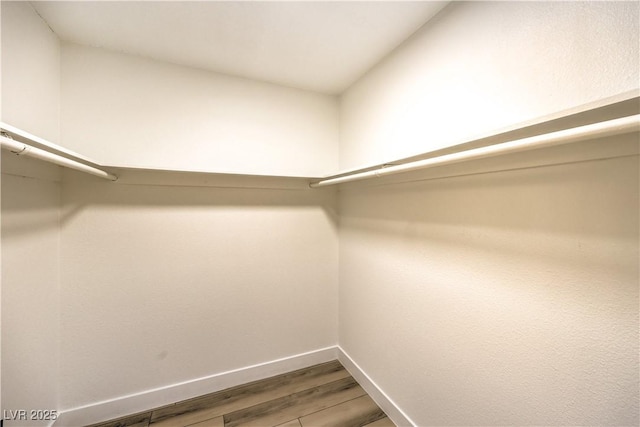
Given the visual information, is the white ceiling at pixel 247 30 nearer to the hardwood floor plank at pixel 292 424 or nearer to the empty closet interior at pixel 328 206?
the empty closet interior at pixel 328 206

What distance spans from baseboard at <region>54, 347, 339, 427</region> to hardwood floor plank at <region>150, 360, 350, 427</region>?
4 centimetres

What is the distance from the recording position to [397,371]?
1.42 m

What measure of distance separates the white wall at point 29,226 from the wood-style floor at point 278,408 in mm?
598

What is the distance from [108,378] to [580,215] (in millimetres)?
2519

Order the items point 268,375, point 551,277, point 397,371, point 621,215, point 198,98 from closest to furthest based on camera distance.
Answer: point 621,215, point 551,277, point 397,371, point 198,98, point 268,375

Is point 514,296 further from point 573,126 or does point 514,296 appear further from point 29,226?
point 29,226

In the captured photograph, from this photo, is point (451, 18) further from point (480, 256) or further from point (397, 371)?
point (397, 371)

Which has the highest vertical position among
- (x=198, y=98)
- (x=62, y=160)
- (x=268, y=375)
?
(x=198, y=98)

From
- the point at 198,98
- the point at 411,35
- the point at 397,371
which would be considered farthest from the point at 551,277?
the point at 198,98

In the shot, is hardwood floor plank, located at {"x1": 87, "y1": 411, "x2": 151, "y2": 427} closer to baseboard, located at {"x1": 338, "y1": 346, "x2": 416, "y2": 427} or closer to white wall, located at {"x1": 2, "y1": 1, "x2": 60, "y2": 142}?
baseboard, located at {"x1": 338, "y1": 346, "x2": 416, "y2": 427}

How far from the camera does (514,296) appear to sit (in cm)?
88

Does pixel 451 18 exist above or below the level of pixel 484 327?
above

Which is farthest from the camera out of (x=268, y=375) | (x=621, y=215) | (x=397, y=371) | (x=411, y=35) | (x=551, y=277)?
(x=268, y=375)

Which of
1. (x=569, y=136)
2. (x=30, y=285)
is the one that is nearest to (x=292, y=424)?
(x=30, y=285)
